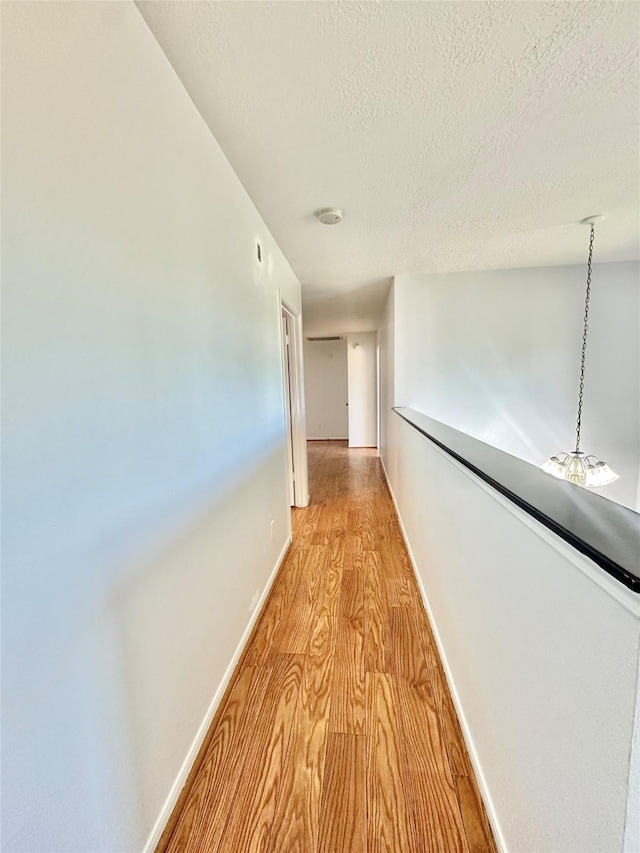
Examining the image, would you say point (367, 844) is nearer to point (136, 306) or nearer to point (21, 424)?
point (21, 424)

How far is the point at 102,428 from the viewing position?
2.52 ft

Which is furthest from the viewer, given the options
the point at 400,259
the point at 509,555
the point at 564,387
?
the point at 564,387

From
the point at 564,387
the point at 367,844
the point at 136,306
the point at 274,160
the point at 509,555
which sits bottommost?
the point at 367,844

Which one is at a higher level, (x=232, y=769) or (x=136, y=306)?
(x=136, y=306)

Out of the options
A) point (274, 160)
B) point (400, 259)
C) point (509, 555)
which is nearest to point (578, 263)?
point (400, 259)

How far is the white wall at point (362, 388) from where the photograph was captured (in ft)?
21.9

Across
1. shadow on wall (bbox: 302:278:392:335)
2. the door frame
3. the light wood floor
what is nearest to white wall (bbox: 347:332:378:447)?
shadow on wall (bbox: 302:278:392:335)

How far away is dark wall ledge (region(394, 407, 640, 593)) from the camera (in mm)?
509

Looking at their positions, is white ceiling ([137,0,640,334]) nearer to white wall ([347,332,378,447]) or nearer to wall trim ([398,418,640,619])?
wall trim ([398,418,640,619])

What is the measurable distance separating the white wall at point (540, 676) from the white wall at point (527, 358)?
2219 mm

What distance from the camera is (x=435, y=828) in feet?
3.28

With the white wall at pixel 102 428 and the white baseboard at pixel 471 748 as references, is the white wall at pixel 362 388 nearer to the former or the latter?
the white baseboard at pixel 471 748

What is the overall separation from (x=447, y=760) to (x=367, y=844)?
372mm

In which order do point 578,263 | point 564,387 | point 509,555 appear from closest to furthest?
point 509,555, point 578,263, point 564,387
